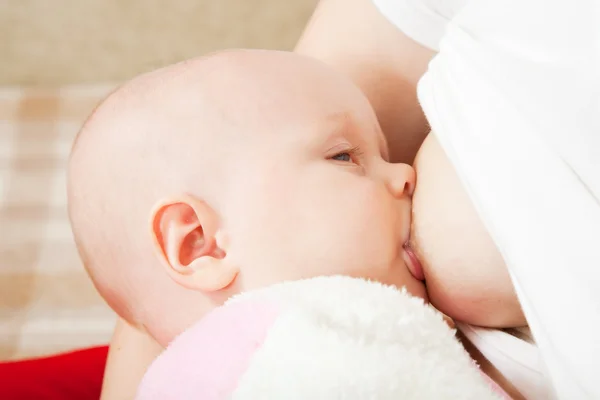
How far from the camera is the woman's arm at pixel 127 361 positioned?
31.4 inches

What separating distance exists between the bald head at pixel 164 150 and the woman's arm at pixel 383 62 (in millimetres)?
123

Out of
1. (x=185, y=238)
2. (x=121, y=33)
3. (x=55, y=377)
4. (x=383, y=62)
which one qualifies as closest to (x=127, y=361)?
(x=55, y=377)

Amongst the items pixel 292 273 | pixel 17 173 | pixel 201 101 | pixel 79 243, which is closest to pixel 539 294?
pixel 292 273

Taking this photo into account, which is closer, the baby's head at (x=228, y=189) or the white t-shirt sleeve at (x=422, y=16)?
the baby's head at (x=228, y=189)

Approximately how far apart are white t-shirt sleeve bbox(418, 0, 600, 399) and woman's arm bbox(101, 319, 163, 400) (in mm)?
478

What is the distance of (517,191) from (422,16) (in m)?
0.33

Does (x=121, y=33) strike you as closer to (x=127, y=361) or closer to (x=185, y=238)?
(x=127, y=361)

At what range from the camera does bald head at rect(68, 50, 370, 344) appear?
619 millimetres

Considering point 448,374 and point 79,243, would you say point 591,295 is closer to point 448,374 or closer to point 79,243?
point 448,374

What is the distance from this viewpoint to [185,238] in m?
0.61

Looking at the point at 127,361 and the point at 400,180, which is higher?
the point at 400,180

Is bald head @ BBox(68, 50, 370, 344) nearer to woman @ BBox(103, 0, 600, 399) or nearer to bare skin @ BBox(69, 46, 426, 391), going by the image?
bare skin @ BBox(69, 46, 426, 391)

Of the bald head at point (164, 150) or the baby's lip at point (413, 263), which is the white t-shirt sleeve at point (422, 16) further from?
the baby's lip at point (413, 263)

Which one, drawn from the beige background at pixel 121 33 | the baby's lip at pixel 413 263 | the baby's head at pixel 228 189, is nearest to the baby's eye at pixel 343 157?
the baby's head at pixel 228 189
